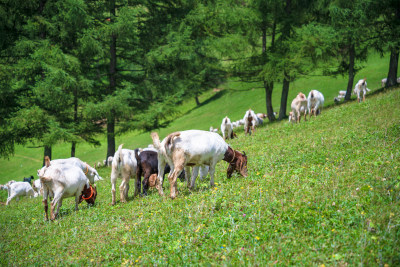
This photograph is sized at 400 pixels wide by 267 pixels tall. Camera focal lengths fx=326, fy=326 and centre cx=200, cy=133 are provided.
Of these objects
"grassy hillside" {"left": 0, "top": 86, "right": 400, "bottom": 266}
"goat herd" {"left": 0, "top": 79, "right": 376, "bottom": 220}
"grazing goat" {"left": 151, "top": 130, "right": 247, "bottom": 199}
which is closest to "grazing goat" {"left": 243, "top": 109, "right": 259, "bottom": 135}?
"goat herd" {"left": 0, "top": 79, "right": 376, "bottom": 220}

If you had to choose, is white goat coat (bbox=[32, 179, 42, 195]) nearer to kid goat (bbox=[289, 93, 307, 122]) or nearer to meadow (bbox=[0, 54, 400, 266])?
meadow (bbox=[0, 54, 400, 266])

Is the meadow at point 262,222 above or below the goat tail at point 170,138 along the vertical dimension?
below

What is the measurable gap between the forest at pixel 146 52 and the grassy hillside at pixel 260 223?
526 inches

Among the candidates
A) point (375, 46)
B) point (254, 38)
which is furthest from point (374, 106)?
point (254, 38)

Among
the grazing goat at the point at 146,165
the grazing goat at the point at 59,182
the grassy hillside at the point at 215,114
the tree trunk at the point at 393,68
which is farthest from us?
the grassy hillside at the point at 215,114

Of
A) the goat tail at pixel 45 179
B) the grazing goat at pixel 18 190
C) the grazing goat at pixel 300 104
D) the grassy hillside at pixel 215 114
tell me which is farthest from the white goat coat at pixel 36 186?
the grassy hillside at pixel 215 114

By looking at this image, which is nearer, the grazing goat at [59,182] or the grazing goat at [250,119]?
the grazing goat at [59,182]

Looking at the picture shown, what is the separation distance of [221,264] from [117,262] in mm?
1940

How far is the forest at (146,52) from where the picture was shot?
21906 millimetres

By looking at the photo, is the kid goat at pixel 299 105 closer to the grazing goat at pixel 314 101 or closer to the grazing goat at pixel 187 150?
the grazing goat at pixel 314 101

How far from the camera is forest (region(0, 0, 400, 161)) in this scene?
862 inches

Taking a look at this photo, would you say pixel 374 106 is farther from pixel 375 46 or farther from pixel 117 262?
pixel 117 262

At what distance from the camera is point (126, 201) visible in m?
10.5

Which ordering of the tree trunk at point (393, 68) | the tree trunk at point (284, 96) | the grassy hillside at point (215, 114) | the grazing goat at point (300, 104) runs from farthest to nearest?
the grassy hillside at point (215, 114)
the tree trunk at point (284, 96)
the tree trunk at point (393, 68)
the grazing goat at point (300, 104)
